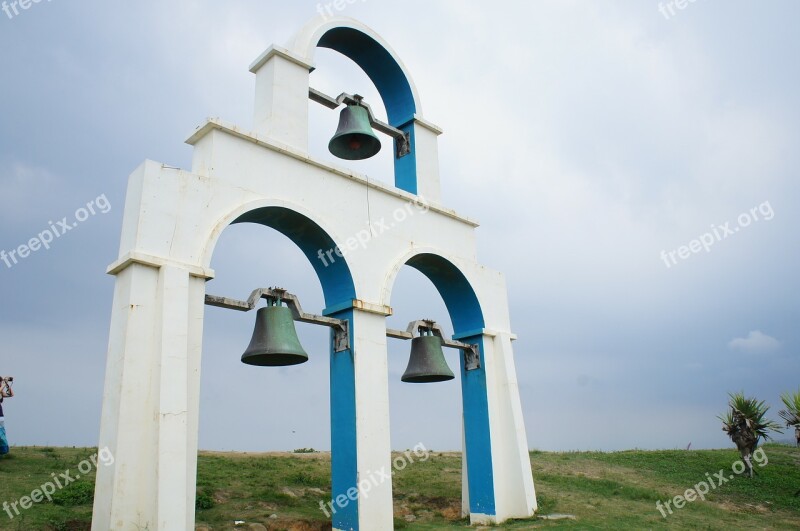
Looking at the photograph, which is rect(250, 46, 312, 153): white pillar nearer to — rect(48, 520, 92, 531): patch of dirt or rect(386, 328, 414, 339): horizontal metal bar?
rect(386, 328, 414, 339): horizontal metal bar

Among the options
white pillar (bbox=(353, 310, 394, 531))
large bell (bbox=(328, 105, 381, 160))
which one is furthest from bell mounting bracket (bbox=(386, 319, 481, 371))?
large bell (bbox=(328, 105, 381, 160))

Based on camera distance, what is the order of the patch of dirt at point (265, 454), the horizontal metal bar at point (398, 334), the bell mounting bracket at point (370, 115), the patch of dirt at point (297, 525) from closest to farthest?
the patch of dirt at point (297, 525)
the horizontal metal bar at point (398, 334)
the bell mounting bracket at point (370, 115)
the patch of dirt at point (265, 454)

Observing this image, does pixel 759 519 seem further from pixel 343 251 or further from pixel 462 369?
pixel 343 251

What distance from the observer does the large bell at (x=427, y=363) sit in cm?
987

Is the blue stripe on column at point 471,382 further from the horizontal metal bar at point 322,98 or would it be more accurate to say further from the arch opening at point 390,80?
the horizontal metal bar at point 322,98

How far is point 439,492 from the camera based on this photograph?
11.7 m

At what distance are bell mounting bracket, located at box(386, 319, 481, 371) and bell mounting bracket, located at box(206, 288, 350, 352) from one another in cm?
101

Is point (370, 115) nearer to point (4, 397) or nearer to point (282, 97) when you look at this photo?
point (282, 97)

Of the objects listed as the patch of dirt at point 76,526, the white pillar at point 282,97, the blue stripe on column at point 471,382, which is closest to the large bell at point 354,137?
the white pillar at point 282,97

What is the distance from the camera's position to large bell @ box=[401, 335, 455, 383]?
987 cm

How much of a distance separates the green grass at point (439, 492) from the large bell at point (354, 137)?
18.5 feet

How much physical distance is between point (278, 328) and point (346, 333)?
1.25 metres

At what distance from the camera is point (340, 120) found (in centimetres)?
1007

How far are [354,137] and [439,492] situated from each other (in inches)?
264
